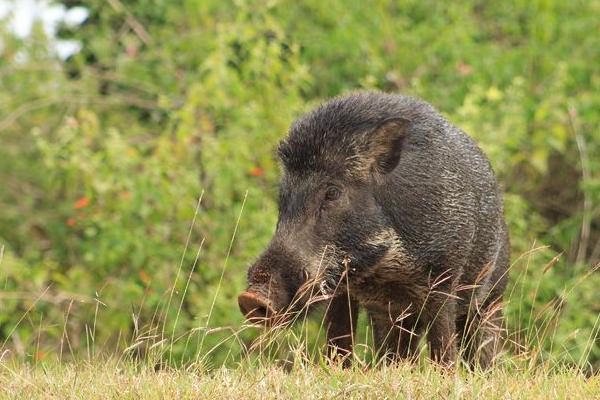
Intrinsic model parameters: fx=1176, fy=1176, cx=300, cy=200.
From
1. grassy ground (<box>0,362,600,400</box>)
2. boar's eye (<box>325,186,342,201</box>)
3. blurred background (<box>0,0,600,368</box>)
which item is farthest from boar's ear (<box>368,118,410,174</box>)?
blurred background (<box>0,0,600,368</box>)

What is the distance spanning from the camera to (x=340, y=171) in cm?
521

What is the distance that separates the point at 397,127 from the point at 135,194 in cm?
320

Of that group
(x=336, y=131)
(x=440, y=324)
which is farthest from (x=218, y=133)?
(x=440, y=324)

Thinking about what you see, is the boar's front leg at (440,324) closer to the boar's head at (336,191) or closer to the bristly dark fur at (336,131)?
the boar's head at (336,191)

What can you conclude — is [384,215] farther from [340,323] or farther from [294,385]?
[294,385]

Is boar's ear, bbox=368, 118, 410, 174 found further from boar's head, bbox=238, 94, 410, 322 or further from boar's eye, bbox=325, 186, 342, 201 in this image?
boar's eye, bbox=325, 186, 342, 201

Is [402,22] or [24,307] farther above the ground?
[402,22]

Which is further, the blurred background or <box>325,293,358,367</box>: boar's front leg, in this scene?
the blurred background

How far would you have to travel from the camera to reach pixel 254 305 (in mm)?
4621

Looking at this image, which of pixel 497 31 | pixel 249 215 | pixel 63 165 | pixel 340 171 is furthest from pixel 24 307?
pixel 497 31

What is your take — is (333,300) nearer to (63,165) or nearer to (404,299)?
(404,299)

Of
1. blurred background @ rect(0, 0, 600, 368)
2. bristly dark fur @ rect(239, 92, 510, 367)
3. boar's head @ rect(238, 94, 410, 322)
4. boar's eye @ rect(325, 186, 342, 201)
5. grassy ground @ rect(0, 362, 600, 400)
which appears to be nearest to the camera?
grassy ground @ rect(0, 362, 600, 400)

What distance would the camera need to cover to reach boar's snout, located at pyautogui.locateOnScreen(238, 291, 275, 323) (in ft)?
15.1

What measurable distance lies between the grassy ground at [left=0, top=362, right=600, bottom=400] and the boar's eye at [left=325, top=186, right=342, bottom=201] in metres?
1.08
